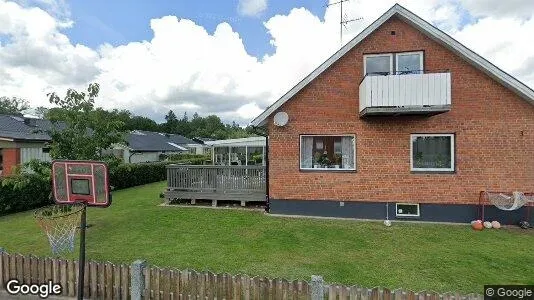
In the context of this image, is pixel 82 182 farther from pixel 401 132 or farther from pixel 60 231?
pixel 401 132

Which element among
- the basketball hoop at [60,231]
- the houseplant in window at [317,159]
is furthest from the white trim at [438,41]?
the basketball hoop at [60,231]

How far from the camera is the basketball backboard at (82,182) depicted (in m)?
5.65

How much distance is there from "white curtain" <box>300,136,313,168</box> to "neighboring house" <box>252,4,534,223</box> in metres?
0.04

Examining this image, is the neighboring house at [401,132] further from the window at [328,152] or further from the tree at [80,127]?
the tree at [80,127]

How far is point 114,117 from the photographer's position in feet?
38.3

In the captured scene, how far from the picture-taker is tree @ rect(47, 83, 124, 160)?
36.5 feet

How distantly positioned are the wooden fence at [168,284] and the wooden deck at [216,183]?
A: 328 inches

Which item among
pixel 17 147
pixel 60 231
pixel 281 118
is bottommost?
pixel 60 231

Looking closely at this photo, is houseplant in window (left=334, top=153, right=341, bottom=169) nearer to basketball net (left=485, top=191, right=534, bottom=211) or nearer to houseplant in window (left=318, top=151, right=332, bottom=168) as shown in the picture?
houseplant in window (left=318, top=151, right=332, bottom=168)

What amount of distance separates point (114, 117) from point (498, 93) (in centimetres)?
1360

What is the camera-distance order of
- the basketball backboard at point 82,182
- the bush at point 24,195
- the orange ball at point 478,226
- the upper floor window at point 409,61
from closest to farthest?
the basketball backboard at point 82,182 < the orange ball at point 478,226 < the upper floor window at point 409,61 < the bush at point 24,195

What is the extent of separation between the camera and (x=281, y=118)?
12.2 m

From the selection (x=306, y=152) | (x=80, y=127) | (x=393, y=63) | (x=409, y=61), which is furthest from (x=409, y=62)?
(x=80, y=127)

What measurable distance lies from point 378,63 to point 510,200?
251 inches
